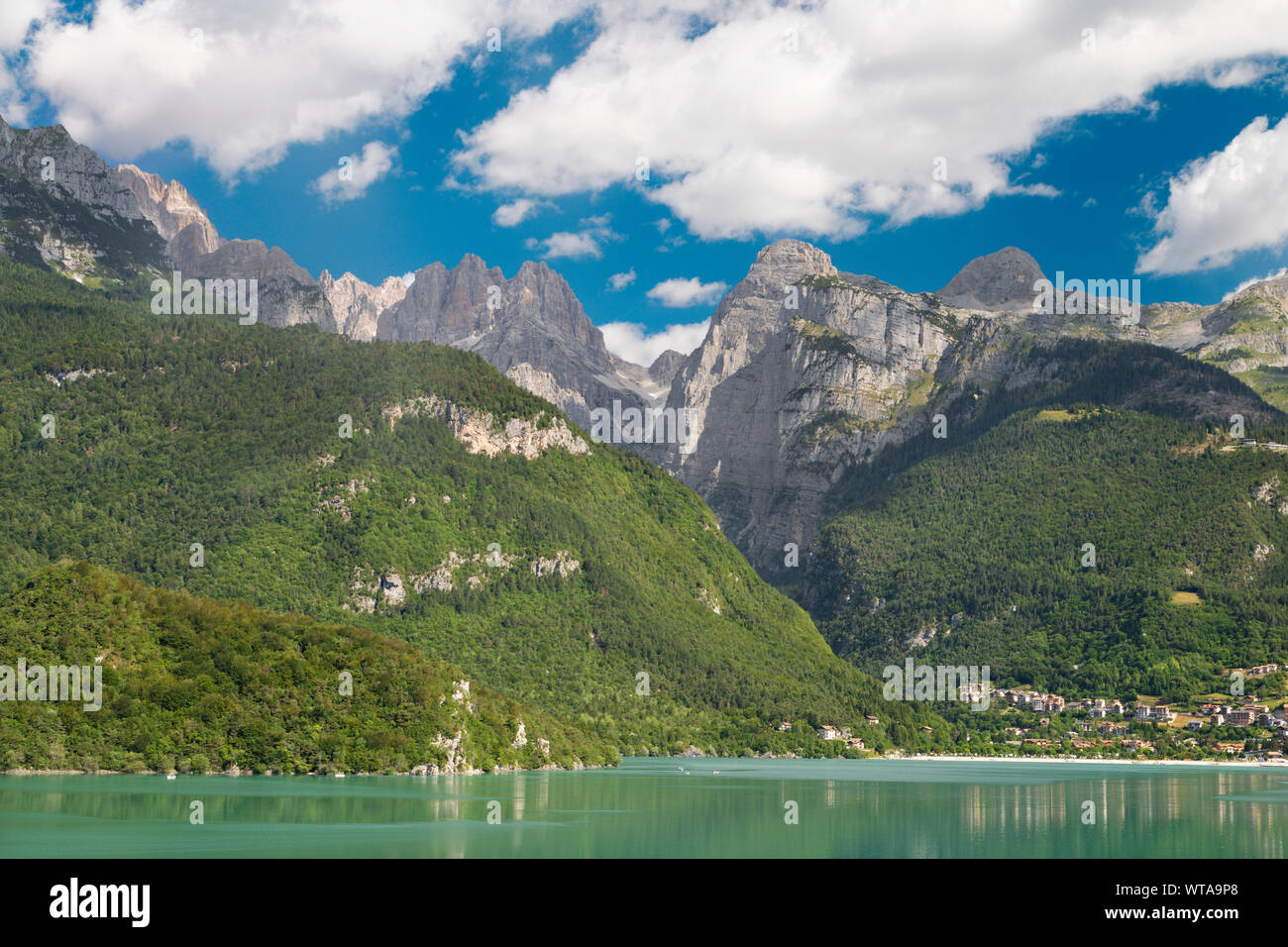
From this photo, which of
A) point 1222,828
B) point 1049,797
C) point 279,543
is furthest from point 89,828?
point 279,543

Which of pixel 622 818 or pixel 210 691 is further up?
pixel 210 691

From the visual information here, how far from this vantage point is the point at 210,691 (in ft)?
394

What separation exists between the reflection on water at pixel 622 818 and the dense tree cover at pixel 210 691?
17.2 feet

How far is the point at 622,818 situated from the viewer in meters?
84.8

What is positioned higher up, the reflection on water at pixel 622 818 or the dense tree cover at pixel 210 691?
the dense tree cover at pixel 210 691

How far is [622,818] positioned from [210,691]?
170 feet

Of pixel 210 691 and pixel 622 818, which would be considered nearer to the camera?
pixel 622 818

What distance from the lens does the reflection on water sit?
6694 centimetres

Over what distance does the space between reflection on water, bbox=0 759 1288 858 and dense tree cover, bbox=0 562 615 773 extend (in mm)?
5230

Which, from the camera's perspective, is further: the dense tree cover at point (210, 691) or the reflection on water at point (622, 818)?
the dense tree cover at point (210, 691)

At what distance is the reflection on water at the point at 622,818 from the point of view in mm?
66938

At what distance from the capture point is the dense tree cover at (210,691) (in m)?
114
